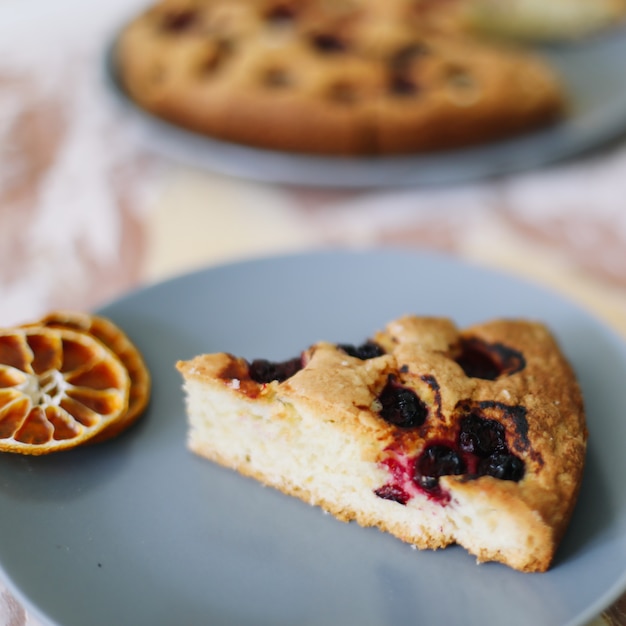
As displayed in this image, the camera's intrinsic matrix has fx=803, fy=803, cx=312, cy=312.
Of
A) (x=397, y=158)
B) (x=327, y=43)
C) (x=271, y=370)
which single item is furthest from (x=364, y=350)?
(x=327, y=43)

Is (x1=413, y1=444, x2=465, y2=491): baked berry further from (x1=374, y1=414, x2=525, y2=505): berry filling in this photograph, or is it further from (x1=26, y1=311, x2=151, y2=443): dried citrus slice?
(x1=26, y1=311, x2=151, y2=443): dried citrus slice

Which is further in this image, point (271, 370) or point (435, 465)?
point (271, 370)

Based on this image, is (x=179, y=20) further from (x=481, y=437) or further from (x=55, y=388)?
(x=481, y=437)

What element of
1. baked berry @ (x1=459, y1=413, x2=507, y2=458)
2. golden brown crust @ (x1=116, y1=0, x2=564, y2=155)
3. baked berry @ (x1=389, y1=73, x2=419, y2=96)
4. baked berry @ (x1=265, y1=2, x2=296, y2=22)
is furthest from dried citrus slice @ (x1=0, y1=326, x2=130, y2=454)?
baked berry @ (x1=265, y1=2, x2=296, y2=22)

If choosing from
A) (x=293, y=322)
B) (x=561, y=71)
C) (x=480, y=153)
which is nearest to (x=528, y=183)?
(x=480, y=153)

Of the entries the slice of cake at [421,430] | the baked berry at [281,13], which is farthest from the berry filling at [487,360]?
the baked berry at [281,13]

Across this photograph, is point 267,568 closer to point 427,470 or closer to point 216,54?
point 427,470
